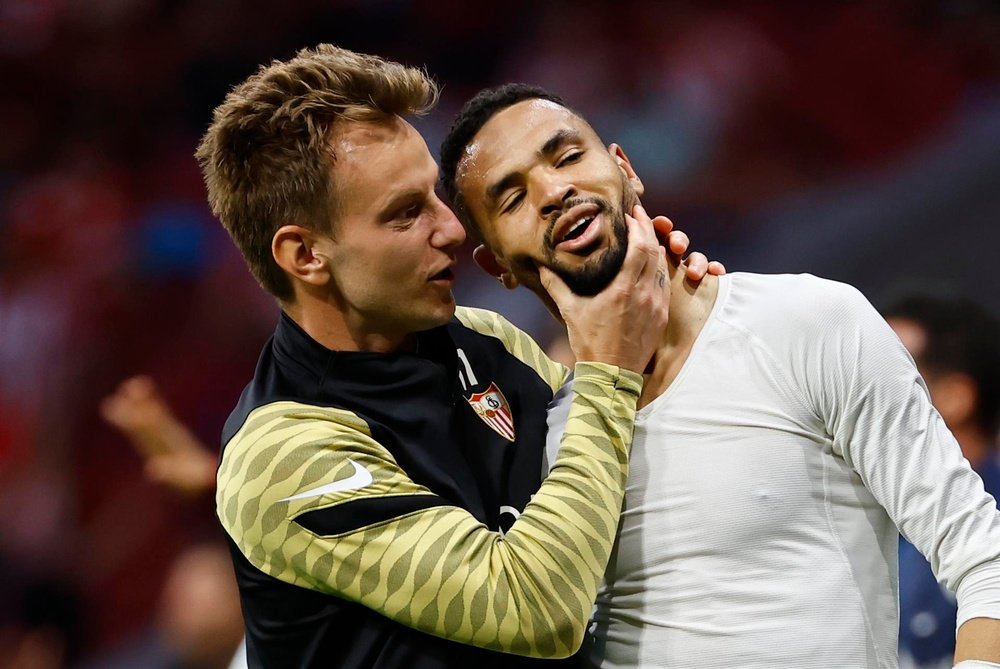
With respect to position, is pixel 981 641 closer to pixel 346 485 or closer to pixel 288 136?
pixel 346 485

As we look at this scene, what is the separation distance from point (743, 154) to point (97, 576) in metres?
2.94

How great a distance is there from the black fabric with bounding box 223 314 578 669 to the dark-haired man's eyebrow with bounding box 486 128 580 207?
1.05ft

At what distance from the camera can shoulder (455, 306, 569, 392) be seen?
7.07 ft

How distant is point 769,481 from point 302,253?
0.87m

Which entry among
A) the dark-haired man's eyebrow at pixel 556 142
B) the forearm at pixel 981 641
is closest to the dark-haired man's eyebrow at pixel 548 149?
the dark-haired man's eyebrow at pixel 556 142

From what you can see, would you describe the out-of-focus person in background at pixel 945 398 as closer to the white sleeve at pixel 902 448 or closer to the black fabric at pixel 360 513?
the white sleeve at pixel 902 448

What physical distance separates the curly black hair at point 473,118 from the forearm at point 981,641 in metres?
1.05

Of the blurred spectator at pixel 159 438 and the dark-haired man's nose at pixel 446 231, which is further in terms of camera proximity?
the blurred spectator at pixel 159 438

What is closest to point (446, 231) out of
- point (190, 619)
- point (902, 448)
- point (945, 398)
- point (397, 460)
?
point (397, 460)

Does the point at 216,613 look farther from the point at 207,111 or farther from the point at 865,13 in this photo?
the point at 865,13

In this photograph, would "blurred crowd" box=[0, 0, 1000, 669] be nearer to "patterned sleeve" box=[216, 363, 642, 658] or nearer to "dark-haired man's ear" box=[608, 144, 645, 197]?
"dark-haired man's ear" box=[608, 144, 645, 197]

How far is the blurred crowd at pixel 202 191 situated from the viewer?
4.06 m

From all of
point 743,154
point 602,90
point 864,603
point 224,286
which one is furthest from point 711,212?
point 864,603

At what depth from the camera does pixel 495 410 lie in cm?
195
